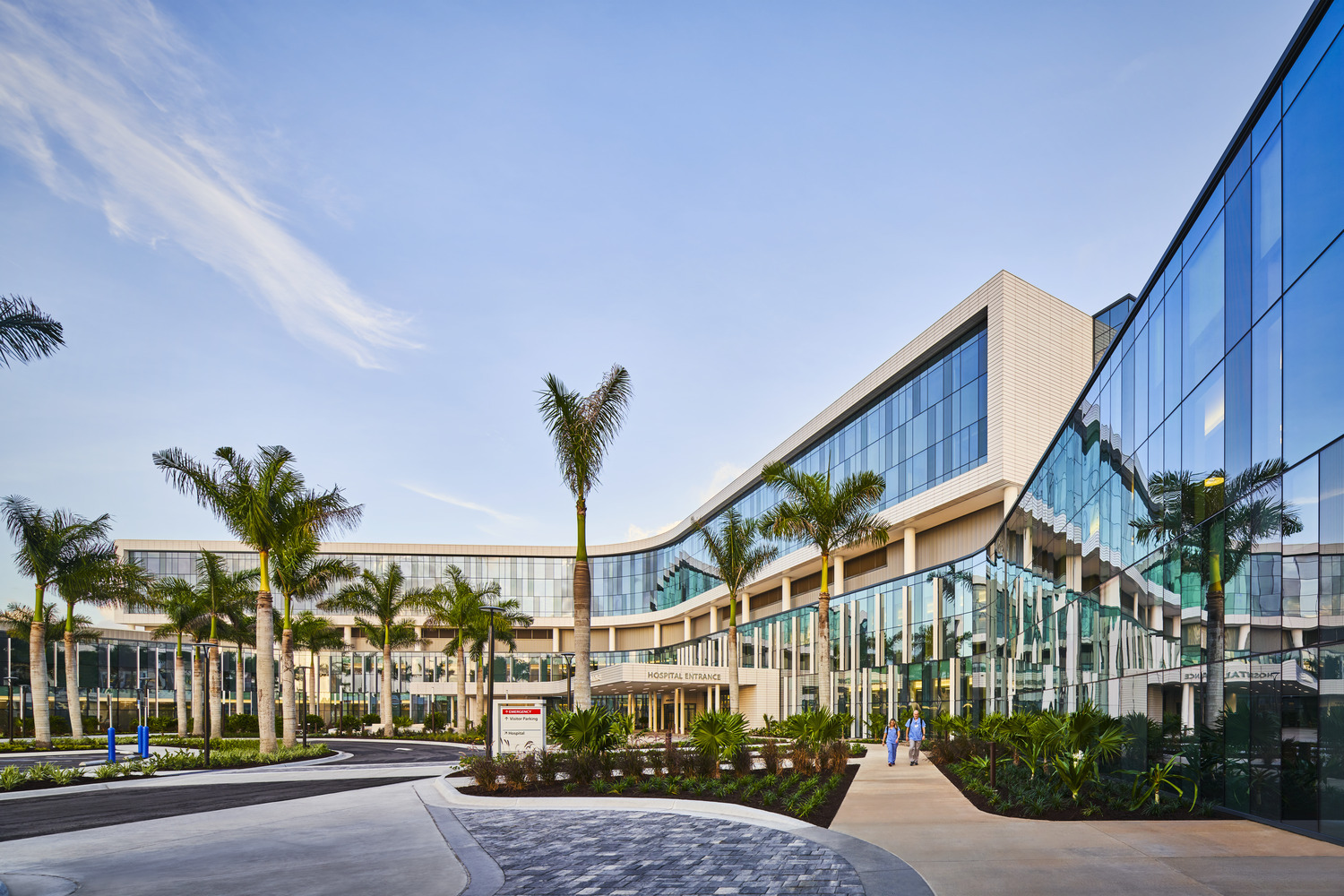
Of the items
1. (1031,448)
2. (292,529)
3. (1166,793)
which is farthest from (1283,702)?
(292,529)

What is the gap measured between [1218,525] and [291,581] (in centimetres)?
3712

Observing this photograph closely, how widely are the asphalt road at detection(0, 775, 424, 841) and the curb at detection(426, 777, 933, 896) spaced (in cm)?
382

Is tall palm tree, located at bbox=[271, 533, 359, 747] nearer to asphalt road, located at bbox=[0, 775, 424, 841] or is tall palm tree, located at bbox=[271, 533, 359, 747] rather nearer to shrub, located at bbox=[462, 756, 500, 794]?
asphalt road, located at bbox=[0, 775, 424, 841]

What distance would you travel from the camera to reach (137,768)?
1113 inches

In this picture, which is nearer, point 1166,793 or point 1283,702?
point 1283,702

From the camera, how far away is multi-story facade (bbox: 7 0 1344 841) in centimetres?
1208

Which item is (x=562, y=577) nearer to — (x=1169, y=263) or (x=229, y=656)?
(x=229, y=656)

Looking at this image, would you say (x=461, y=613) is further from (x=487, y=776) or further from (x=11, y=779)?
(x=487, y=776)

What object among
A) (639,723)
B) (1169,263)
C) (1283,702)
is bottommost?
(639,723)

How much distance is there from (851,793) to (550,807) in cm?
619

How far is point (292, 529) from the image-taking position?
117ft

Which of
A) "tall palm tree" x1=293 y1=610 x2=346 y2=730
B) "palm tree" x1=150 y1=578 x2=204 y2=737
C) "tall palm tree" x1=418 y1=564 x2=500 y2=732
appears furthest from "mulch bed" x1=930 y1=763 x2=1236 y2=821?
"tall palm tree" x1=293 y1=610 x2=346 y2=730

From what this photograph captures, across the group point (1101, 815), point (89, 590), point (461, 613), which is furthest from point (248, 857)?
point (461, 613)

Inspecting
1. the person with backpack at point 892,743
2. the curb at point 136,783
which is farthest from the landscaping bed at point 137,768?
the person with backpack at point 892,743
